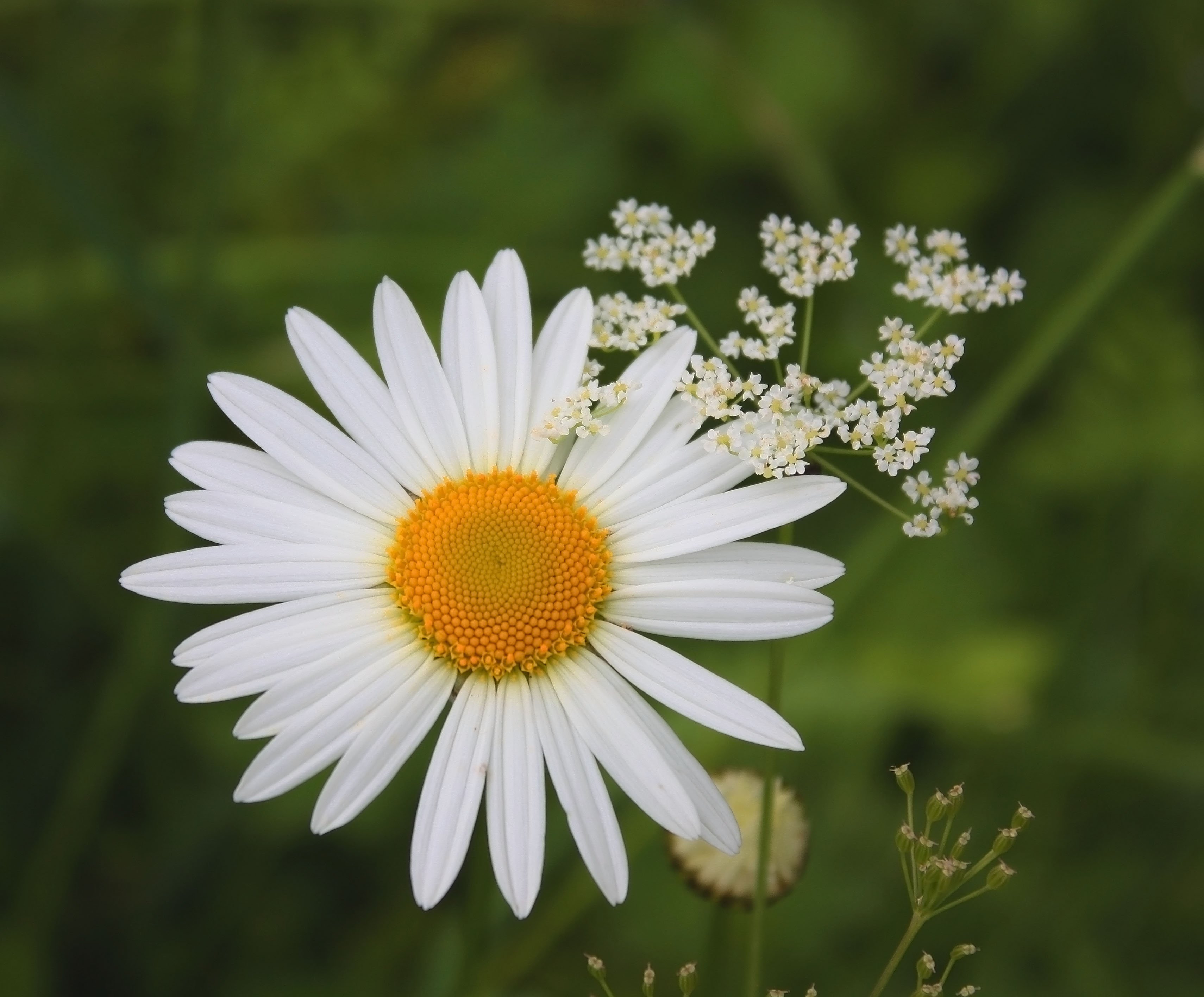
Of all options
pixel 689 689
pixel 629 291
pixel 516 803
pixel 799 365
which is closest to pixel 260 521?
pixel 516 803

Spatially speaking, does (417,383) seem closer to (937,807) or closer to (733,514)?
(733,514)

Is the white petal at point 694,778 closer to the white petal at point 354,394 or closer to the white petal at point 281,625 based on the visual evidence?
the white petal at point 281,625

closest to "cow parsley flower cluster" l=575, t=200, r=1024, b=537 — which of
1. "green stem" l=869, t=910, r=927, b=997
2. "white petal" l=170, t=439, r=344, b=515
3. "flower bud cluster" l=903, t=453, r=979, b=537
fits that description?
"flower bud cluster" l=903, t=453, r=979, b=537

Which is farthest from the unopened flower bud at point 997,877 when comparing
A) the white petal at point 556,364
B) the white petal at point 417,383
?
the white petal at point 417,383

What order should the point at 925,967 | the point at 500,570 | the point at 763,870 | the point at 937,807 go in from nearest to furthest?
1. the point at 925,967
2. the point at 937,807
3. the point at 763,870
4. the point at 500,570

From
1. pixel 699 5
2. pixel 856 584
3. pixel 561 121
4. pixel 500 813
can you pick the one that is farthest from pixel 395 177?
pixel 500 813

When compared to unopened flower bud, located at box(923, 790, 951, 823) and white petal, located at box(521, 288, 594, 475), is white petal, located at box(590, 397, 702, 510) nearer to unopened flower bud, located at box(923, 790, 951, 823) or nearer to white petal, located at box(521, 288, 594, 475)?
white petal, located at box(521, 288, 594, 475)
